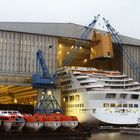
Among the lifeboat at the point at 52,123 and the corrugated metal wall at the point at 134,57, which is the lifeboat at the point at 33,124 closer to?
the lifeboat at the point at 52,123

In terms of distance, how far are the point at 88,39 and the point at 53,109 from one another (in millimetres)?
26431

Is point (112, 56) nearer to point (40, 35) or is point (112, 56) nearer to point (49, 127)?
point (40, 35)

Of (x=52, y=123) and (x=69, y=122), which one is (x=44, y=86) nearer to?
(x=69, y=122)

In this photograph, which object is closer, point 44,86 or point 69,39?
point 44,86

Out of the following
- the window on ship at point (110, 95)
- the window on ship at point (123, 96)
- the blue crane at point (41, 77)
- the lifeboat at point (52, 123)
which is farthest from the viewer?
the blue crane at point (41, 77)

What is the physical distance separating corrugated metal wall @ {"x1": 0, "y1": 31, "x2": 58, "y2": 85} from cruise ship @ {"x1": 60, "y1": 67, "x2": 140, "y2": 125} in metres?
8.62

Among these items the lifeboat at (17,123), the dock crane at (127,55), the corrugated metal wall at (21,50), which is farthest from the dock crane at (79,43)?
the lifeboat at (17,123)

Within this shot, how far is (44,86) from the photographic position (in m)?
116

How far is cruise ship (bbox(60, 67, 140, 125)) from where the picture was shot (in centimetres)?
10556

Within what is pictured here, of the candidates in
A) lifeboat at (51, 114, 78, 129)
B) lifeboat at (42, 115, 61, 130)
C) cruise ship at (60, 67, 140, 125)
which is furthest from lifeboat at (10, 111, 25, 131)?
cruise ship at (60, 67, 140, 125)

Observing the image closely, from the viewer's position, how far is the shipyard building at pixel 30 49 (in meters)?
114

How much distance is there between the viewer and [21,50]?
116 metres

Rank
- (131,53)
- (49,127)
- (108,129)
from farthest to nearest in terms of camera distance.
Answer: (131,53)
(108,129)
(49,127)

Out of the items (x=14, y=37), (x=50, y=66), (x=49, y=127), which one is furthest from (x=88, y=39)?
(x=49, y=127)
